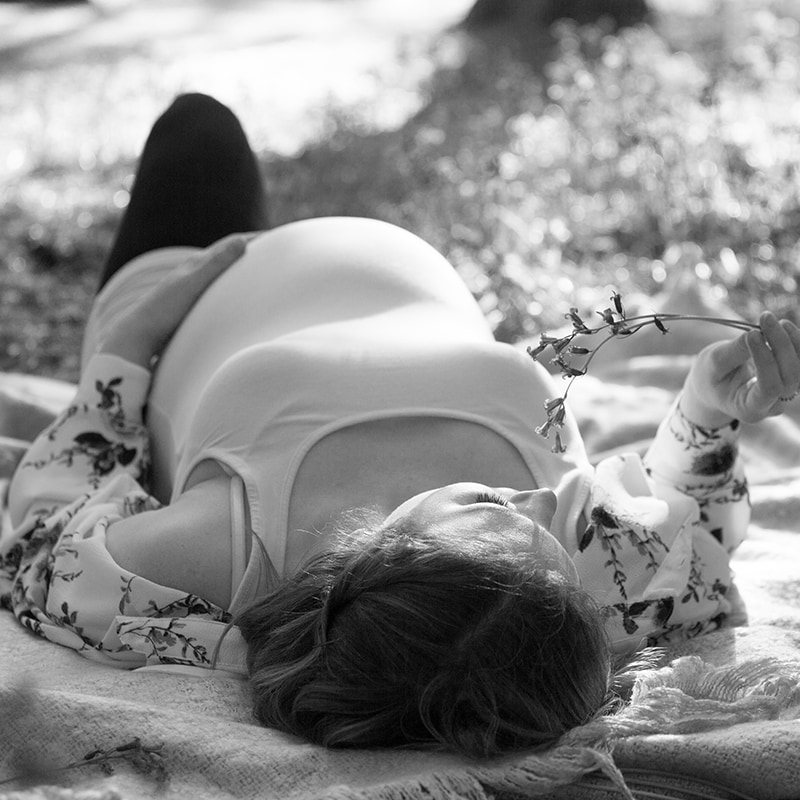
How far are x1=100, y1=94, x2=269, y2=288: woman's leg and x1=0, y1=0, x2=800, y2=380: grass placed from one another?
0.84m

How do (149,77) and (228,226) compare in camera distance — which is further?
(149,77)

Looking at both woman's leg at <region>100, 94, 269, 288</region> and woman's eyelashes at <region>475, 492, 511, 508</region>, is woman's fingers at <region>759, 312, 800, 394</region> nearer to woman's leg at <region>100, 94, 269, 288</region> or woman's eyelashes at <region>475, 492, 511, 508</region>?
woman's eyelashes at <region>475, 492, 511, 508</region>

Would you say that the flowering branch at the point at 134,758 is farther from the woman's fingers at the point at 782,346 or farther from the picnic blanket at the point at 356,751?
the woman's fingers at the point at 782,346

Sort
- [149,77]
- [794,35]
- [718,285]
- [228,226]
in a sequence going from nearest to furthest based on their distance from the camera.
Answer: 1. [228,226]
2. [718,285]
3. [794,35]
4. [149,77]

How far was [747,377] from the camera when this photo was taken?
75.8 inches

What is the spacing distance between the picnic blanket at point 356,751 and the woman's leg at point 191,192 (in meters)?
1.18

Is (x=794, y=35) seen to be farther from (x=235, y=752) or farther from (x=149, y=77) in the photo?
(x=235, y=752)

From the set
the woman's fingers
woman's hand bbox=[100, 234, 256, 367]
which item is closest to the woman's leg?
woman's hand bbox=[100, 234, 256, 367]

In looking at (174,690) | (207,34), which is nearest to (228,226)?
(174,690)

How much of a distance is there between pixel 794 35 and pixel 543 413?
13.8 feet

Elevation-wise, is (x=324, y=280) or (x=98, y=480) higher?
(x=324, y=280)

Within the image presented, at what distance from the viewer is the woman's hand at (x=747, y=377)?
1.72 meters

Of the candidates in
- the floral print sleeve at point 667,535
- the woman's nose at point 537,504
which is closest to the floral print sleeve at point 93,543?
the woman's nose at point 537,504

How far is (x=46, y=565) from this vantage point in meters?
1.98
